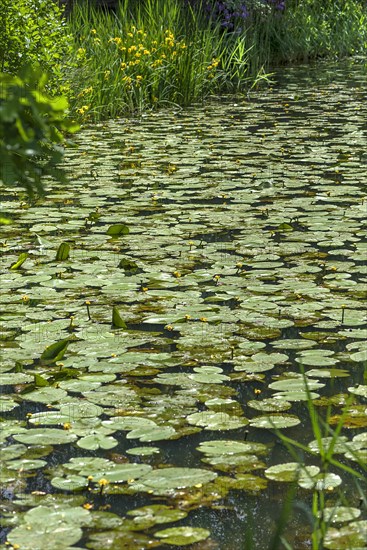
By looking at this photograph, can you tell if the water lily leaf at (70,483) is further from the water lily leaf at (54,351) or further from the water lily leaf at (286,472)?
the water lily leaf at (54,351)

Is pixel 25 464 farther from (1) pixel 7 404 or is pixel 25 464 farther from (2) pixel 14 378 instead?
(2) pixel 14 378

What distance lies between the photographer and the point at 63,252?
16.2 ft

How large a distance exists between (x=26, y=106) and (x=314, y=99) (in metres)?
9.73

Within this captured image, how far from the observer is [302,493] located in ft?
8.67

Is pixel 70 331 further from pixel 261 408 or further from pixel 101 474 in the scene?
pixel 101 474

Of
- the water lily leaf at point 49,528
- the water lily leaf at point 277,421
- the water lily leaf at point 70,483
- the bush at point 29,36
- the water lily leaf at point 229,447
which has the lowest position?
the water lily leaf at point 277,421

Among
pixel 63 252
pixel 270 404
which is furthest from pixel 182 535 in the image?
pixel 63 252

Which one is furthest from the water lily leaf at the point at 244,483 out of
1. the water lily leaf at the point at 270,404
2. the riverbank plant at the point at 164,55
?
the riverbank plant at the point at 164,55

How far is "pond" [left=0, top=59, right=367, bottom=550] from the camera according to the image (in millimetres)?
2545

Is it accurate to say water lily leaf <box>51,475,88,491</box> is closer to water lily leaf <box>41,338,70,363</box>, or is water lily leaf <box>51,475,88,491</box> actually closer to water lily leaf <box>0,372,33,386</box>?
water lily leaf <box>0,372,33,386</box>

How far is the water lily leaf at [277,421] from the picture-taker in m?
3.05

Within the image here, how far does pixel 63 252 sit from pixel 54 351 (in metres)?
1.38

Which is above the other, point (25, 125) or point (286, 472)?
point (25, 125)

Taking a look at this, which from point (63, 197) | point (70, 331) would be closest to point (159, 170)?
point (63, 197)
